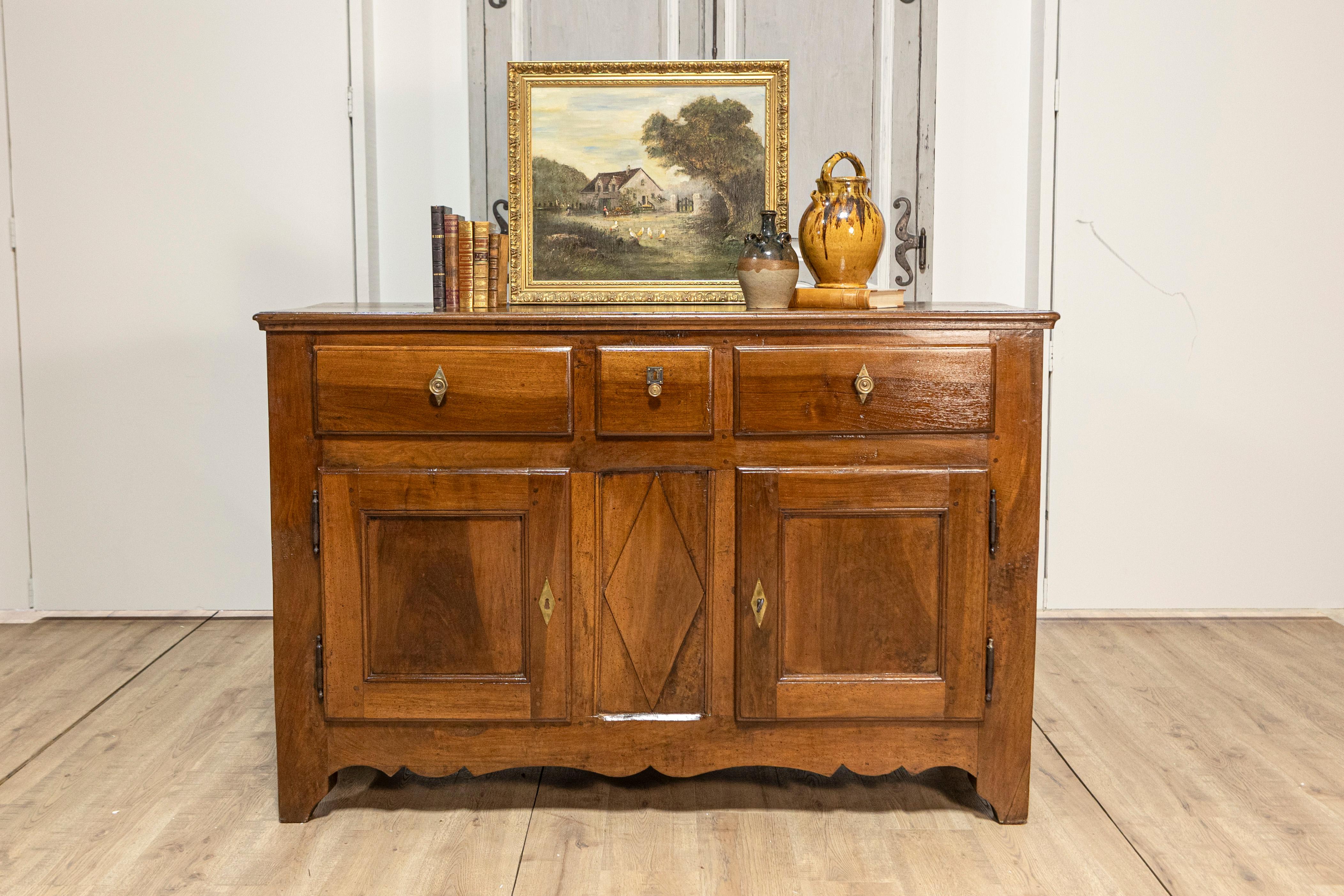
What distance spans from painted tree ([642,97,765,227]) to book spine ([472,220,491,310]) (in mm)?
421

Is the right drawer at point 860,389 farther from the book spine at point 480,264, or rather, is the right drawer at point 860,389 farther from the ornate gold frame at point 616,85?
the book spine at point 480,264

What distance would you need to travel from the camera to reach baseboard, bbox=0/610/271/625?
3.16 m

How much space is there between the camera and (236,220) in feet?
9.93

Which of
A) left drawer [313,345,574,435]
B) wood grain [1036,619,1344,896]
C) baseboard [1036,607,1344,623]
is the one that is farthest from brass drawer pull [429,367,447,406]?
baseboard [1036,607,1344,623]

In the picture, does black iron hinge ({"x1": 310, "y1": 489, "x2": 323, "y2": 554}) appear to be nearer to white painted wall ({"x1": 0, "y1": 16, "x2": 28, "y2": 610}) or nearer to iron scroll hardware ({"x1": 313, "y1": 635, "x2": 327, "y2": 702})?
iron scroll hardware ({"x1": 313, "y1": 635, "x2": 327, "y2": 702})

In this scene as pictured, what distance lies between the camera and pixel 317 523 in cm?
191

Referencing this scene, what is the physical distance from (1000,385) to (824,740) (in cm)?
70

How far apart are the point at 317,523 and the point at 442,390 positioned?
327 millimetres

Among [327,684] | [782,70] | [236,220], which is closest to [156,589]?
[236,220]

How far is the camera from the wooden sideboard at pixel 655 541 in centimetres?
188

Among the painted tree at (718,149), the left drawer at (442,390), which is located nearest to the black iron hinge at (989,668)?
the left drawer at (442,390)

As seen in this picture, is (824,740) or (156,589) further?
(156,589)

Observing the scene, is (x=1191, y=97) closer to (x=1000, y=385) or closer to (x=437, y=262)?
(x=1000, y=385)

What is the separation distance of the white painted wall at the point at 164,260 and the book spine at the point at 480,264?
94 centimetres
